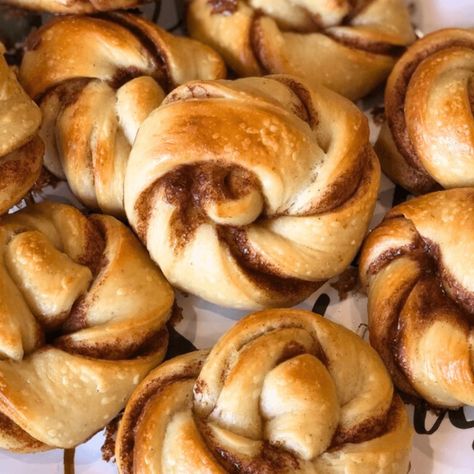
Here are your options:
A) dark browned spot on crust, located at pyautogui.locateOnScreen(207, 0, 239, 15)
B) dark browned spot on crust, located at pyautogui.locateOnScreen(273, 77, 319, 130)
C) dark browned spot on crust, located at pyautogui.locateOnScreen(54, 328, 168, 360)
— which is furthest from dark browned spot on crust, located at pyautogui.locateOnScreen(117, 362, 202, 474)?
dark browned spot on crust, located at pyautogui.locateOnScreen(207, 0, 239, 15)

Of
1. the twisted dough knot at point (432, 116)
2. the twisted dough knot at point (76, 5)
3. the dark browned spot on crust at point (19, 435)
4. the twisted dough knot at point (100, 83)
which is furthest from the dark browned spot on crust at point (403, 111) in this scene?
the dark browned spot on crust at point (19, 435)

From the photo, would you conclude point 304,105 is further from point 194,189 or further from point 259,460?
point 259,460

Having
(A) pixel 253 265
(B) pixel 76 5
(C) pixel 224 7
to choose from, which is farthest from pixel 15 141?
(C) pixel 224 7

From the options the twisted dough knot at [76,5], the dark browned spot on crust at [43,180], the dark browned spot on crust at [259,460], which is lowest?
the dark browned spot on crust at [259,460]

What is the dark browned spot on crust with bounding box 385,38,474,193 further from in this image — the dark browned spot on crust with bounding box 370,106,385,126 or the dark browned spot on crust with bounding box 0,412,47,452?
the dark browned spot on crust with bounding box 0,412,47,452

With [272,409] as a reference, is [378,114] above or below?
above

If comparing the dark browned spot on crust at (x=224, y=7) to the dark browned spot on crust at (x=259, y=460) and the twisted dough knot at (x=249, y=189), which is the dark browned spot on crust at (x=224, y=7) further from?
the dark browned spot on crust at (x=259, y=460)
